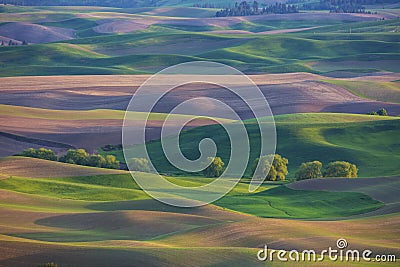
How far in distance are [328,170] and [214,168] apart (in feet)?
28.8

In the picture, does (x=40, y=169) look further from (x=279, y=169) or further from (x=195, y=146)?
(x=279, y=169)

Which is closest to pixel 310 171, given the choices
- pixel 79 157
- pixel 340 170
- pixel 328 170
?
pixel 328 170

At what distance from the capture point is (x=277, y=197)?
5584 cm

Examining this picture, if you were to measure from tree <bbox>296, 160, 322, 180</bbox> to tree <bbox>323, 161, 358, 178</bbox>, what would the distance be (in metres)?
0.71

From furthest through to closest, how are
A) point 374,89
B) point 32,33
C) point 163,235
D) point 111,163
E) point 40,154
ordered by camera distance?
point 32,33 < point 374,89 < point 40,154 < point 111,163 < point 163,235

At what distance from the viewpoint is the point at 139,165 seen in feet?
215

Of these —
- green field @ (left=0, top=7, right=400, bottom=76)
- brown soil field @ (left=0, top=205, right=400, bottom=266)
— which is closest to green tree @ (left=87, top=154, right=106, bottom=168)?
brown soil field @ (left=0, top=205, right=400, bottom=266)

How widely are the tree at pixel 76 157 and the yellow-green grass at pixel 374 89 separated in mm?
46551

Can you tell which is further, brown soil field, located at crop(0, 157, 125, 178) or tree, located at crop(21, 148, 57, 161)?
tree, located at crop(21, 148, 57, 161)

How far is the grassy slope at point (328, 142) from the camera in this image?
230ft

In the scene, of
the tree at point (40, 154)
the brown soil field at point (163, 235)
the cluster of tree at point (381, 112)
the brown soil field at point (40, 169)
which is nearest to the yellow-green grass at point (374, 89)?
the cluster of tree at point (381, 112)

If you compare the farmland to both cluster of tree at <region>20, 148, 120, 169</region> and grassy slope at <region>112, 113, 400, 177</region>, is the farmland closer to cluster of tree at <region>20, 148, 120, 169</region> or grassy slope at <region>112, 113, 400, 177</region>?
grassy slope at <region>112, 113, 400, 177</region>

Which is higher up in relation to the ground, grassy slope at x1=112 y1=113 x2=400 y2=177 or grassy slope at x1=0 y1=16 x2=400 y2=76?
grassy slope at x1=0 y1=16 x2=400 y2=76

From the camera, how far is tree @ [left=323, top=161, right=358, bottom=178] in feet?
211
